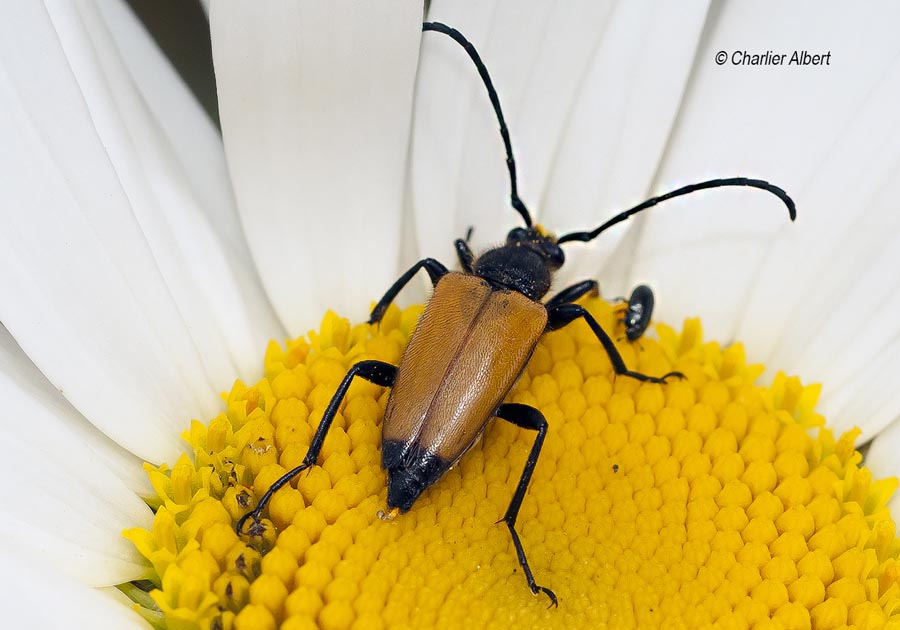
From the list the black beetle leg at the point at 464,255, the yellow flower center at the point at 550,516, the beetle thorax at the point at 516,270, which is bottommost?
the yellow flower center at the point at 550,516

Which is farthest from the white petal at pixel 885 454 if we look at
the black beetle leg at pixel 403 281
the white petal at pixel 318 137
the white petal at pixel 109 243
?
the white petal at pixel 109 243

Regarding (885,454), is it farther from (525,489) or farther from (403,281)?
(403,281)

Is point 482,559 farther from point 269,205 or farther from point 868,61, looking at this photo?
point 868,61

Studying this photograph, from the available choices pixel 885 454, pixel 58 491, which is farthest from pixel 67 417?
pixel 885 454

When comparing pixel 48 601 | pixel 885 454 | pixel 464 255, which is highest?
pixel 48 601

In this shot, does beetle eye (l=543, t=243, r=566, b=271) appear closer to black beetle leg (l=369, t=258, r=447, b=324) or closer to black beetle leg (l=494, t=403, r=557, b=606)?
black beetle leg (l=369, t=258, r=447, b=324)

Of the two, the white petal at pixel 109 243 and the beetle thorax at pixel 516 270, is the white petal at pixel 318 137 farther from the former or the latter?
the beetle thorax at pixel 516 270

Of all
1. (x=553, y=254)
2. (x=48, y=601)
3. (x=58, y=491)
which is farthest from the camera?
(x=553, y=254)
